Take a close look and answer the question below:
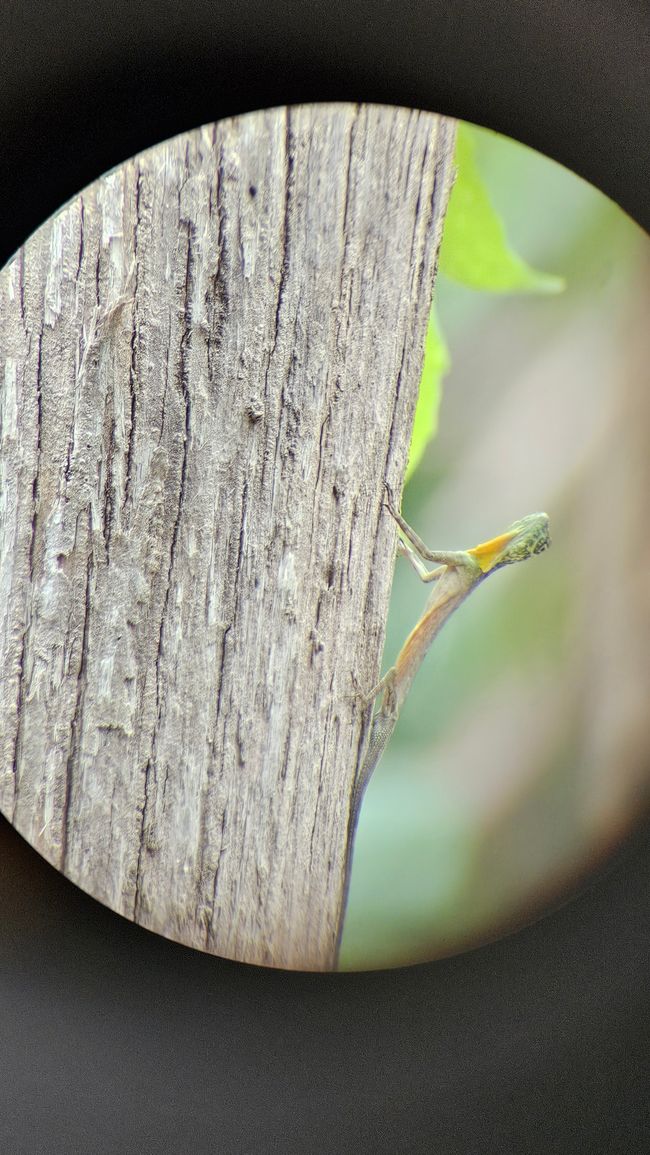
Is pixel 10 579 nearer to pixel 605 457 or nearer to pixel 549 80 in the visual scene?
pixel 605 457

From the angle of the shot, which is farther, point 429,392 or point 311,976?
point 311,976

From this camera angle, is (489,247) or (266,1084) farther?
(266,1084)

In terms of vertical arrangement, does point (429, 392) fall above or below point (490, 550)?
above

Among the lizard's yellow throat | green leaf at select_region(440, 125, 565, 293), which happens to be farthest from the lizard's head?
green leaf at select_region(440, 125, 565, 293)

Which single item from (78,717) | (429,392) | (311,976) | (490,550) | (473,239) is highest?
(473,239)

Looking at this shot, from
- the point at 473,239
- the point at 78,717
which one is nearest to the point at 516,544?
the point at 473,239

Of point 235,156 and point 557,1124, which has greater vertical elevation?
point 235,156

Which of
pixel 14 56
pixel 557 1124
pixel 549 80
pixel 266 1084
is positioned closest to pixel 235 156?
pixel 14 56

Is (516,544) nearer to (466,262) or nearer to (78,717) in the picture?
(466,262)
